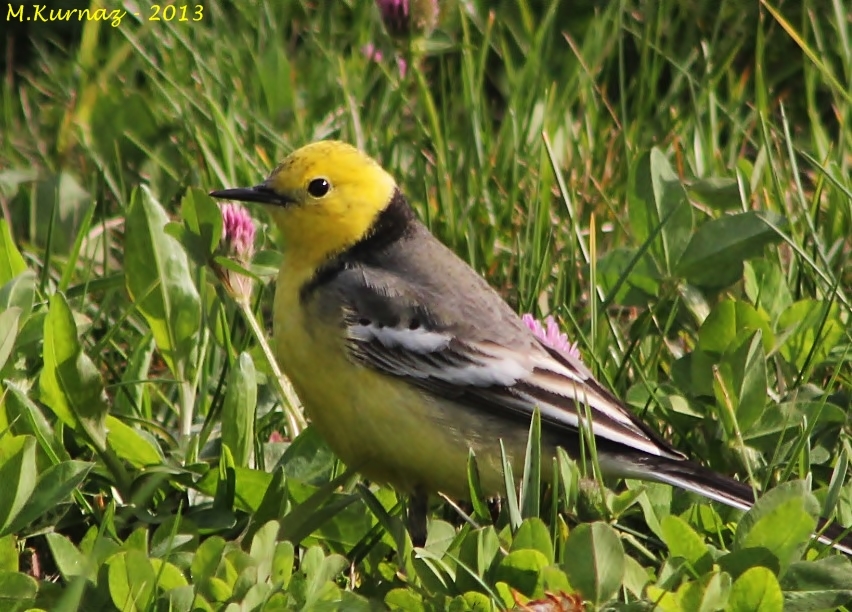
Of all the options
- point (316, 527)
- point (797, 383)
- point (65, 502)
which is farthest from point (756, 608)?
point (65, 502)

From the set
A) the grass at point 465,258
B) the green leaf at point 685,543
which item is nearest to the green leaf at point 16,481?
the grass at point 465,258

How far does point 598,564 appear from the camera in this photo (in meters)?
2.94

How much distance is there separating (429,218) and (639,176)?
73cm

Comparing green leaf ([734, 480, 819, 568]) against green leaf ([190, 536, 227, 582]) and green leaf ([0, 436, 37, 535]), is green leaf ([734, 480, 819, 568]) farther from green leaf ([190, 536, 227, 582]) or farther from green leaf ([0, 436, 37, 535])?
green leaf ([0, 436, 37, 535])

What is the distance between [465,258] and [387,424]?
1.33 metres

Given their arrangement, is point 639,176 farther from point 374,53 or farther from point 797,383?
point 374,53

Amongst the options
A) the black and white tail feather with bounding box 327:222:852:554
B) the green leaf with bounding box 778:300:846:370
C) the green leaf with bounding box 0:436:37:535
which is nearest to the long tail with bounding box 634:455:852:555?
the black and white tail feather with bounding box 327:222:852:554

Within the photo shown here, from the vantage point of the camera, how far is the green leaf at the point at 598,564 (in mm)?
2945

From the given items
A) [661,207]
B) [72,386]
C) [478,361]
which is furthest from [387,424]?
[661,207]

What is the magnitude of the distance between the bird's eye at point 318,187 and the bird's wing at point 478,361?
25 cm

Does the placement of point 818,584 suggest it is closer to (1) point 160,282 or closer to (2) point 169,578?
(2) point 169,578

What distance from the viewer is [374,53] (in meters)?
6.03

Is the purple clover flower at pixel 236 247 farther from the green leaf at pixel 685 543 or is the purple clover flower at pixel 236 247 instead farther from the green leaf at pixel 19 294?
the green leaf at pixel 685 543

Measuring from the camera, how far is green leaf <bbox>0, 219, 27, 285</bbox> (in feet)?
13.5
